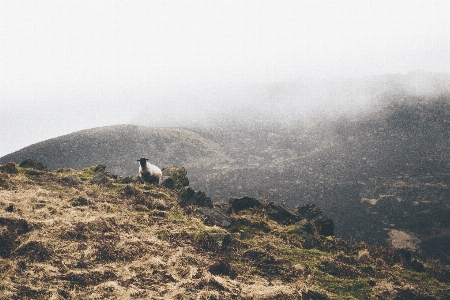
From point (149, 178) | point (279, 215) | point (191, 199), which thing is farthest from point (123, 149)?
point (279, 215)

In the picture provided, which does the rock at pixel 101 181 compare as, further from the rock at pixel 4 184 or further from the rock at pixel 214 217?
the rock at pixel 214 217

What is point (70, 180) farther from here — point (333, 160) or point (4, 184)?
point (333, 160)

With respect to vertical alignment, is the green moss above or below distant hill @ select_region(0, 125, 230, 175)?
below

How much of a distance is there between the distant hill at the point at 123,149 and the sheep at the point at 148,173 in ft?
168

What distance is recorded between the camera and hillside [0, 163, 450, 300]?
7.90 metres

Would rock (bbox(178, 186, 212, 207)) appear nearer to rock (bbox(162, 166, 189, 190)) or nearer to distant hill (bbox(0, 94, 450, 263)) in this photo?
rock (bbox(162, 166, 189, 190))

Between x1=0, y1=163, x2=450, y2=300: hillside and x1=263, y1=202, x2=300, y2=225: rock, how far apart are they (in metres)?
0.16

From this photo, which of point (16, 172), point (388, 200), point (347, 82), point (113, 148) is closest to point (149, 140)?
point (113, 148)

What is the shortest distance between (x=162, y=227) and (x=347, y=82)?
422 feet

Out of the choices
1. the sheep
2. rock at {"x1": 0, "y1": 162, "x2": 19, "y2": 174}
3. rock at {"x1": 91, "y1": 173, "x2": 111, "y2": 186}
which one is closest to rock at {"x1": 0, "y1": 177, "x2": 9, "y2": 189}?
rock at {"x1": 0, "y1": 162, "x2": 19, "y2": 174}

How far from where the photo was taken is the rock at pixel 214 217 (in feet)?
44.7

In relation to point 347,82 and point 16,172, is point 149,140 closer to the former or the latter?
point 16,172

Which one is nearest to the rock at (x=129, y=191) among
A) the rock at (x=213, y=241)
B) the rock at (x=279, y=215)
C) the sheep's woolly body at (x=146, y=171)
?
the sheep's woolly body at (x=146, y=171)

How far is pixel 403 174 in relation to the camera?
187ft
